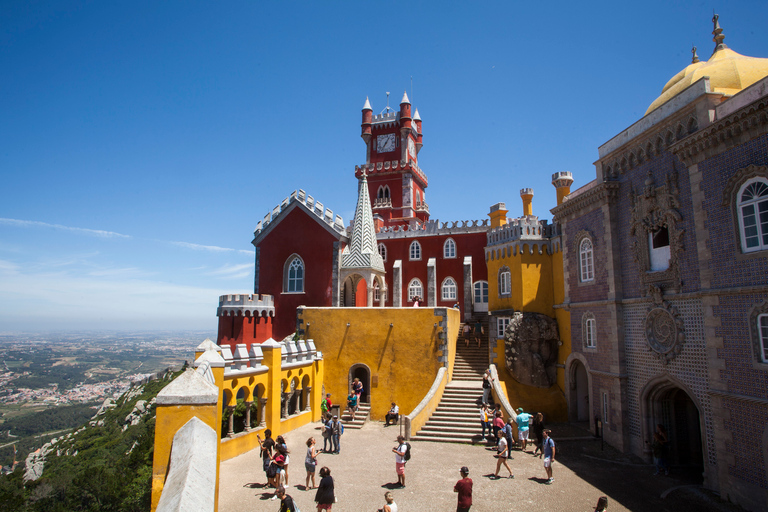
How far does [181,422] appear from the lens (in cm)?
662

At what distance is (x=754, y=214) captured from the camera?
36.4ft

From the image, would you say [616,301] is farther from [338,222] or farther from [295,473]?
[338,222]

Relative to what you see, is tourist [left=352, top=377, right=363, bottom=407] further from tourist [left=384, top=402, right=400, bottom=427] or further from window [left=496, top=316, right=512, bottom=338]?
window [left=496, top=316, right=512, bottom=338]

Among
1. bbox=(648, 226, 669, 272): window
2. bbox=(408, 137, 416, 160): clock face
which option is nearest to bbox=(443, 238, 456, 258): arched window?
bbox=(408, 137, 416, 160): clock face

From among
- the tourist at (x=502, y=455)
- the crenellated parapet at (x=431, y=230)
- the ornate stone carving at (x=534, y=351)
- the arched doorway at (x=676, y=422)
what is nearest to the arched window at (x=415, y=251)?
the crenellated parapet at (x=431, y=230)

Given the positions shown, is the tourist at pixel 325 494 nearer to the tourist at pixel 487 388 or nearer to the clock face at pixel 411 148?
the tourist at pixel 487 388

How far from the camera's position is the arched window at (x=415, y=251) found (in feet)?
102

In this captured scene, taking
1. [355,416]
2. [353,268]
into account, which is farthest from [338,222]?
[355,416]

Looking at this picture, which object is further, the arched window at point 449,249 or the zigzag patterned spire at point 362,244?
the arched window at point 449,249

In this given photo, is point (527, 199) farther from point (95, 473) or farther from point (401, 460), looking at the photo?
point (95, 473)

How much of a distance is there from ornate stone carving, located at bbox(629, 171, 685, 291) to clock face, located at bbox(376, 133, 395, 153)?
24931 mm

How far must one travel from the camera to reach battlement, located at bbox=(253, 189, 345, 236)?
27328 mm

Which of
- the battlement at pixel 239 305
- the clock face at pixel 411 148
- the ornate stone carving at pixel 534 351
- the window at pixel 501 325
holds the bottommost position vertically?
the ornate stone carving at pixel 534 351

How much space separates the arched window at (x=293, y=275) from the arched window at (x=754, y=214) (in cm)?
2147
